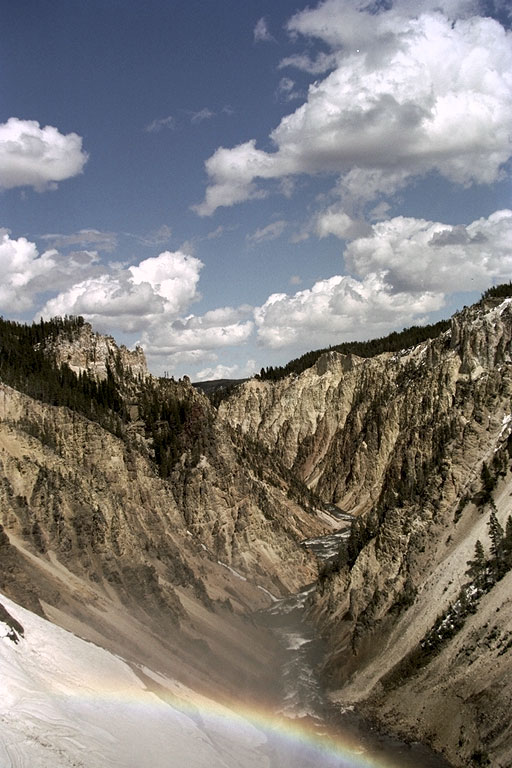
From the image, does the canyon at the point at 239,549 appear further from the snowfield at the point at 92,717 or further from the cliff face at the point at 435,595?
the snowfield at the point at 92,717

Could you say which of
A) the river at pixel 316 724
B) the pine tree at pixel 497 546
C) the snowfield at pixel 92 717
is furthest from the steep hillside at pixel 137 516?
the pine tree at pixel 497 546

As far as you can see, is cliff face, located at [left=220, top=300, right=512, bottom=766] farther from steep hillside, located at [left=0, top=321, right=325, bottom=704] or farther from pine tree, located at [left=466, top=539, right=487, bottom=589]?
steep hillside, located at [left=0, top=321, right=325, bottom=704]

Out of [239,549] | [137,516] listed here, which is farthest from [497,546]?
[239,549]

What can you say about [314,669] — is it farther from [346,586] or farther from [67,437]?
[67,437]

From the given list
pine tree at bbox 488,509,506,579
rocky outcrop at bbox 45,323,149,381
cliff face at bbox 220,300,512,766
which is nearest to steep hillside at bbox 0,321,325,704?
rocky outcrop at bbox 45,323,149,381

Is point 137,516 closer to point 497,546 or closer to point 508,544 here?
point 497,546

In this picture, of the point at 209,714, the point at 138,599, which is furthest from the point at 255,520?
the point at 209,714

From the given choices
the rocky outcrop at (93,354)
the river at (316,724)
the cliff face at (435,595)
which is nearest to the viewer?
the cliff face at (435,595)

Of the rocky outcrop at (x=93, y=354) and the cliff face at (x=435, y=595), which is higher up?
the rocky outcrop at (x=93, y=354)
